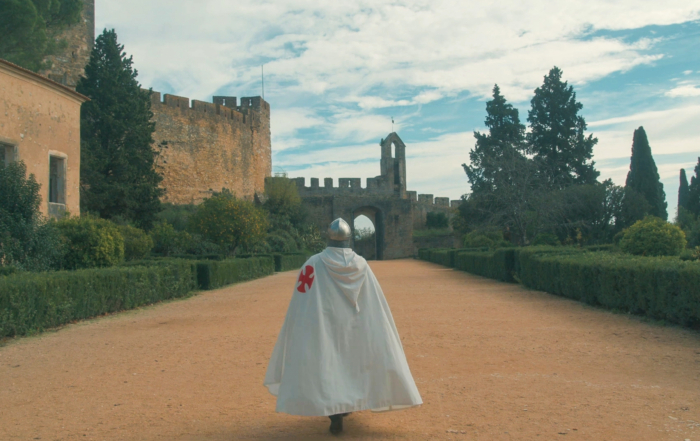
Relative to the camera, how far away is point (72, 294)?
28.8 ft

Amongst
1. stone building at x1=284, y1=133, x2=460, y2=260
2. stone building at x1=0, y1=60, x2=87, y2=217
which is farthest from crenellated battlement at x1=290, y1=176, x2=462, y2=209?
stone building at x1=0, y1=60, x2=87, y2=217

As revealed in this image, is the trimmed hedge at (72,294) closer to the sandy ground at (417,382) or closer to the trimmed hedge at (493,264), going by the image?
the sandy ground at (417,382)

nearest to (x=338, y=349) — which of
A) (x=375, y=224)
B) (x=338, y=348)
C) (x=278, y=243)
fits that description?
(x=338, y=348)

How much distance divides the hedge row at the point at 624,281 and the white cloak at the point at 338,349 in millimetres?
4988

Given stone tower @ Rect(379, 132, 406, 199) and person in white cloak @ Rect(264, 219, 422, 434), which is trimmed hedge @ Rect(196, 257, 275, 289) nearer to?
person in white cloak @ Rect(264, 219, 422, 434)

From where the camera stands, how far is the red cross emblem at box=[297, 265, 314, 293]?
358cm

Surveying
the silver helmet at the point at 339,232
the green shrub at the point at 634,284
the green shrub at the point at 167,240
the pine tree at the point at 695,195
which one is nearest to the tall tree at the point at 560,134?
the pine tree at the point at 695,195

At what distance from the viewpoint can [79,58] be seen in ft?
94.5

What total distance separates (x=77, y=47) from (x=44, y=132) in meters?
17.1

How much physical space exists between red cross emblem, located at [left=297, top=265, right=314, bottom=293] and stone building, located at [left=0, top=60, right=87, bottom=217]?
1162cm

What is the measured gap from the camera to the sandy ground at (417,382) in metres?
3.65

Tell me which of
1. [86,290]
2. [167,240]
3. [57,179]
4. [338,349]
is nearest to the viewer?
[338,349]

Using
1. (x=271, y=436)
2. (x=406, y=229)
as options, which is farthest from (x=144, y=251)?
(x=406, y=229)

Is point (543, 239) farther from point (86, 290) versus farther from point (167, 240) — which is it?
point (86, 290)
